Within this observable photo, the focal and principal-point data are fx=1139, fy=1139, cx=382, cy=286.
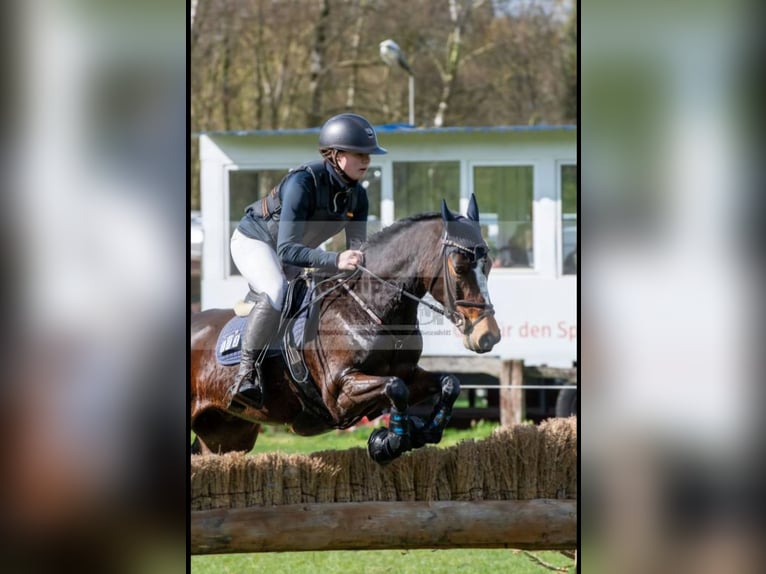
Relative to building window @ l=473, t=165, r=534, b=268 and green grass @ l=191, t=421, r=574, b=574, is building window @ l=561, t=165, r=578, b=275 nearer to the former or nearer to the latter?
building window @ l=473, t=165, r=534, b=268

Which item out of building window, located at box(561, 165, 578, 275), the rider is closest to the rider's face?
the rider

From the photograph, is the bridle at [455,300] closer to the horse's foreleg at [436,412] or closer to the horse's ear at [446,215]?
the horse's ear at [446,215]

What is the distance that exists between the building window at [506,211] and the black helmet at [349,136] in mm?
460

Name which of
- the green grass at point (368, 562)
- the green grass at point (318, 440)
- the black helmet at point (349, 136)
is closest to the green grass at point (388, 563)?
the green grass at point (368, 562)

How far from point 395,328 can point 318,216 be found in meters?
0.41

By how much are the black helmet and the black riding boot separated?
20.6 inches

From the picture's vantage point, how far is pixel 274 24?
1387cm

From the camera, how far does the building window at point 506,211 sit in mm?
3719

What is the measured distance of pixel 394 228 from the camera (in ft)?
11.4

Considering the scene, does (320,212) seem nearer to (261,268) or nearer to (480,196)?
(261,268)

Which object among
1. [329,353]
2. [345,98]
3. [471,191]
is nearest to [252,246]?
[329,353]

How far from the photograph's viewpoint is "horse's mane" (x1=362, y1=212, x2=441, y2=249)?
346cm
